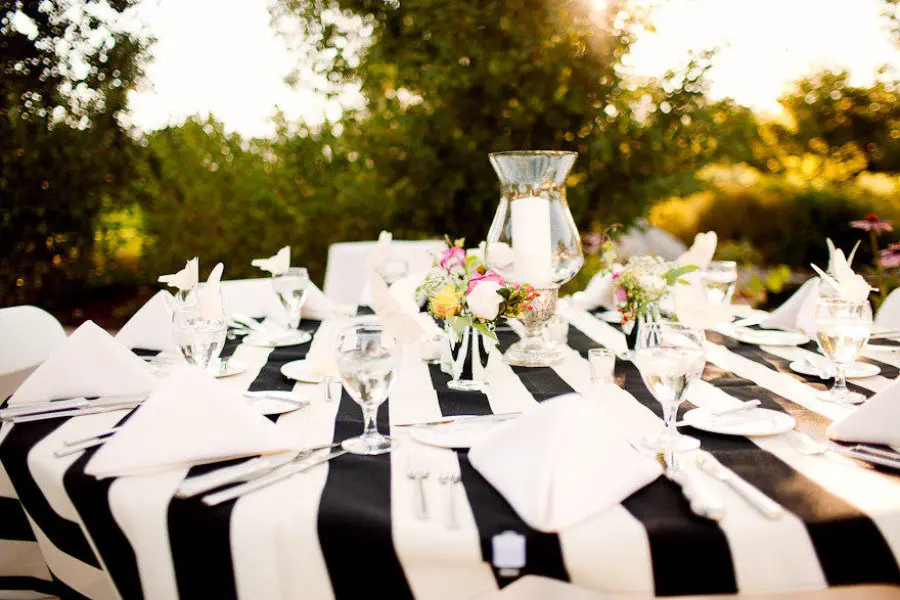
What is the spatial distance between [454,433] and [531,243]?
0.65m

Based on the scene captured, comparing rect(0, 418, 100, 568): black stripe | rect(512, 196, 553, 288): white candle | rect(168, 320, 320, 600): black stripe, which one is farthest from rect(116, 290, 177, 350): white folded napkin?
rect(168, 320, 320, 600): black stripe

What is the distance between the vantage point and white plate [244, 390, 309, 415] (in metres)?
1.35

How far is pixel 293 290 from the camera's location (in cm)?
210

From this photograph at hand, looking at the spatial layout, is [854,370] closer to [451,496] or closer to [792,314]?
[792,314]

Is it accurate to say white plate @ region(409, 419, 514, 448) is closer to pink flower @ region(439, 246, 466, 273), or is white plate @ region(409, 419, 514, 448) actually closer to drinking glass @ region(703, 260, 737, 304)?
pink flower @ region(439, 246, 466, 273)

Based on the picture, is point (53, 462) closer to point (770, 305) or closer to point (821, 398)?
point (821, 398)

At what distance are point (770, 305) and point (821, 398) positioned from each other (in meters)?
5.08

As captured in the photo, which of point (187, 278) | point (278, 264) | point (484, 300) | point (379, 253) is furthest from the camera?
point (379, 253)

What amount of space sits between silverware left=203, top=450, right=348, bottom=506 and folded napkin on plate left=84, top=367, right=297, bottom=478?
2.3 inches

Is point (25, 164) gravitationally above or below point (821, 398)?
above

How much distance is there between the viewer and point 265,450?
42.9 inches

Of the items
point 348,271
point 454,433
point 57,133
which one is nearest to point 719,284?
point 454,433

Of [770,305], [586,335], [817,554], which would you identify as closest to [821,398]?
[817,554]

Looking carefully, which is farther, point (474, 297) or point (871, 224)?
point (871, 224)
